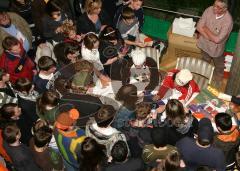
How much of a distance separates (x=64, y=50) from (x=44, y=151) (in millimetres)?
1556

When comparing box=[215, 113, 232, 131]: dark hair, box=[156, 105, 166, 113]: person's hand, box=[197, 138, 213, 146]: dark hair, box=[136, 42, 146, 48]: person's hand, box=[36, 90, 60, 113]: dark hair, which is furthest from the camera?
box=[136, 42, 146, 48]: person's hand

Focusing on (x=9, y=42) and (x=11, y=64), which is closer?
(x=9, y=42)

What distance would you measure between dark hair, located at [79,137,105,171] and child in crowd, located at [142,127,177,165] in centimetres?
50

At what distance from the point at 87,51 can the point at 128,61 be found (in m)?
0.58

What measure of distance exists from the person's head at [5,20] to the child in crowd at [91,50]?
1.27 m

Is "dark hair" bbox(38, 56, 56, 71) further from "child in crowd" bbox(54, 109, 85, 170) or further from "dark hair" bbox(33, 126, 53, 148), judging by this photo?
"dark hair" bbox(33, 126, 53, 148)

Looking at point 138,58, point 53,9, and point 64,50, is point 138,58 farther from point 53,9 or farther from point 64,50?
point 53,9

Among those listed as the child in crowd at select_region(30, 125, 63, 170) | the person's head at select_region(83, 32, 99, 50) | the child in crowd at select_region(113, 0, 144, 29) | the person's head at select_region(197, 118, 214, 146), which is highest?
the child in crowd at select_region(113, 0, 144, 29)

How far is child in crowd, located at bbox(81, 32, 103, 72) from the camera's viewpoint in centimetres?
518

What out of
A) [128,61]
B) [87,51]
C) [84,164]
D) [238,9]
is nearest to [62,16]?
[87,51]

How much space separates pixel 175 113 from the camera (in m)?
4.34

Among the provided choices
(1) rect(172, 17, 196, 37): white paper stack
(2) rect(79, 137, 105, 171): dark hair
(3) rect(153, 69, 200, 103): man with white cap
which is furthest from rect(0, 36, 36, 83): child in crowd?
(1) rect(172, 17, 196, 37): white paper stack

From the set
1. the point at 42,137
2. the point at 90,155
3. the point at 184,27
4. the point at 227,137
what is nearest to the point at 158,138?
the point at 90,155

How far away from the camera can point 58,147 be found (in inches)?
168
